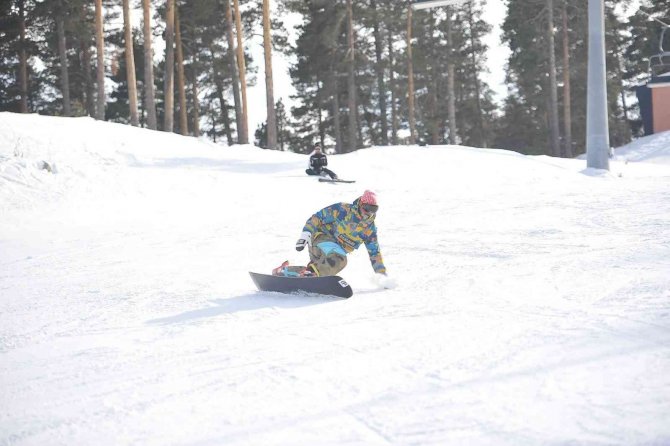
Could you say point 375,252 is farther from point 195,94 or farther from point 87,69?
point 195,94

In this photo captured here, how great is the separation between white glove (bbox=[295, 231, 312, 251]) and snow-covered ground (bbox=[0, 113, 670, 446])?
57 centimetres

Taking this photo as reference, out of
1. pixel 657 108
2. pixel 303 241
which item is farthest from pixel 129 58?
pixel 657 108

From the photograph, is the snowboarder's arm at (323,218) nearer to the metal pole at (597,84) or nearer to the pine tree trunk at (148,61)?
the metal pole at (597,84)

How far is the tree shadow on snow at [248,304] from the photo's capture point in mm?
5793

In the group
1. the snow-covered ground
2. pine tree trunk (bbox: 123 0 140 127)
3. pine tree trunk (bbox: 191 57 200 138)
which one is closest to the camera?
the snow-covered ground

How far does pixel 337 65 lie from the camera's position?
31.1 metres

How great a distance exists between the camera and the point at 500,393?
337 centimetres

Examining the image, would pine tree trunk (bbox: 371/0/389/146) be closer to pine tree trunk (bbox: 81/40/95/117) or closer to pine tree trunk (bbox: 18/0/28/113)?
pine tree trunk (bbox: 81/40/95/117)

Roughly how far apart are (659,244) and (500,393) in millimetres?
4952

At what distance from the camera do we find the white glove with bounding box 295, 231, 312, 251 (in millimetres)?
6168

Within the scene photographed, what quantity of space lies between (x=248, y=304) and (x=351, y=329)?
162 centimetres

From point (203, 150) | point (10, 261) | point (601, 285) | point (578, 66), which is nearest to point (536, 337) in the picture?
point (601, 285)

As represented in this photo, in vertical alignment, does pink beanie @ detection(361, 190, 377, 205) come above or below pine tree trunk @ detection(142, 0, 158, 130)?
below

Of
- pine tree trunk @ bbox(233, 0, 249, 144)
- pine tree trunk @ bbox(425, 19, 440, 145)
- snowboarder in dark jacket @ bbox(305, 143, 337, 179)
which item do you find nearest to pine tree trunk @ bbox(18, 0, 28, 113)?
pine tree trunk @ bbox(233, 0, 249, 144)
